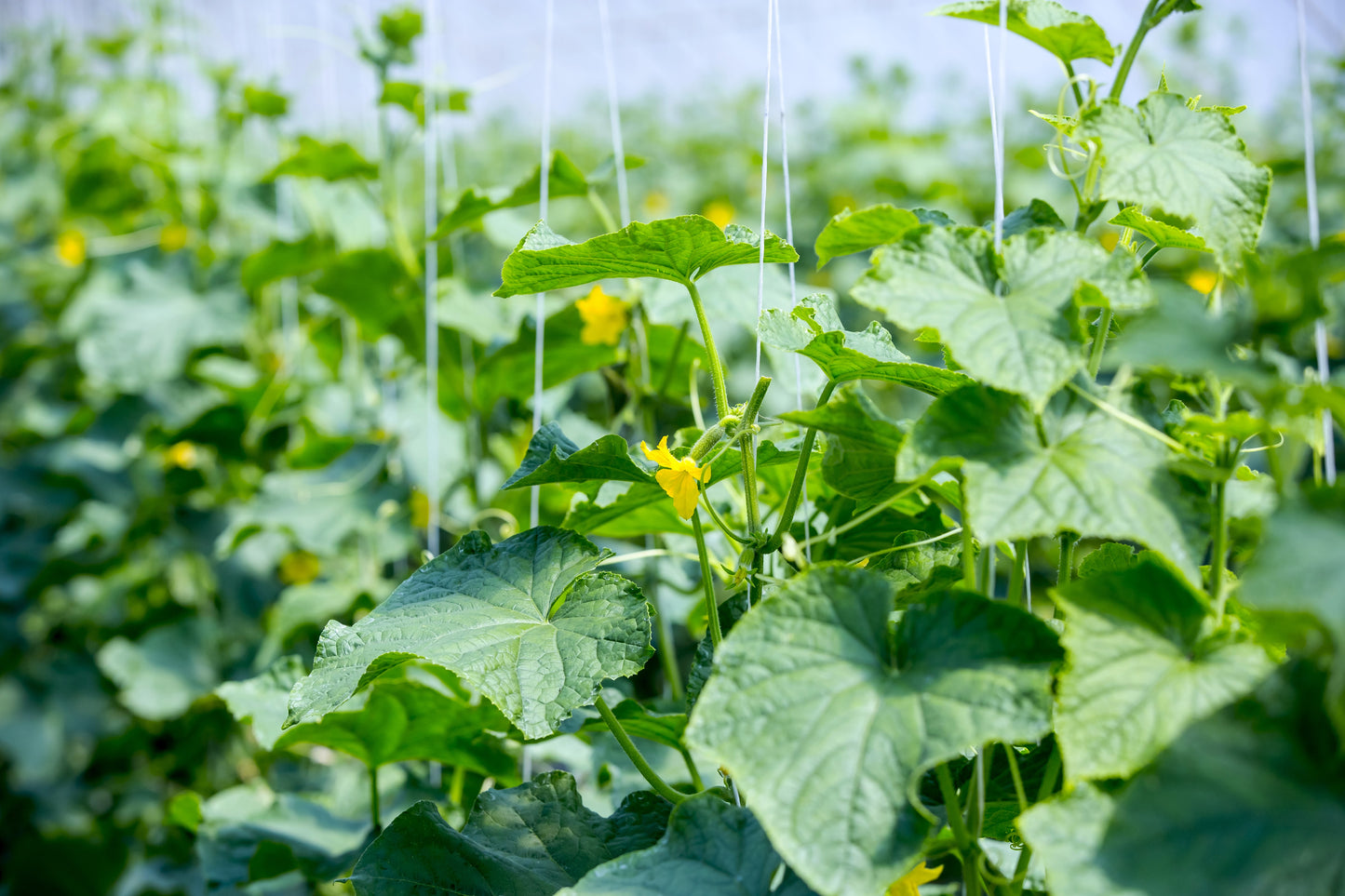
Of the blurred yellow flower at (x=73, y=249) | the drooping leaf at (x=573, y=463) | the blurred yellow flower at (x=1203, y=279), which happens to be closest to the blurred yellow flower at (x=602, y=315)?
the drooping leaf at (x=573, y=463)

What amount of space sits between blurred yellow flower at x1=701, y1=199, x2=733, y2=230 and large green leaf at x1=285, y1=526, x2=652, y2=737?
2364 mm

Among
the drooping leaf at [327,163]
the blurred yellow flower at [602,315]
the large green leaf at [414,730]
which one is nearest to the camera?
the large green leaf at [414,730]

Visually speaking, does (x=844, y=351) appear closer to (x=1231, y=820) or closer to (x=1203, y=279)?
(x=1231, y=820)

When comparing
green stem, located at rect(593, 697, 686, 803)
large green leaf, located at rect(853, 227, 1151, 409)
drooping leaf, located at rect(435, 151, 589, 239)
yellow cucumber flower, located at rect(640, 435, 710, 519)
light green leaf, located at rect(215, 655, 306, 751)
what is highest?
large green leaf, located at rect(853, 227, 1151, 409)

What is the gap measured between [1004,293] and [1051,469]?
12 cm

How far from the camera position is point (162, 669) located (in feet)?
6.88

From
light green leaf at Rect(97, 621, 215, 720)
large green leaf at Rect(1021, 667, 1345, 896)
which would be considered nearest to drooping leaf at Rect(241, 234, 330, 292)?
light green leaf at Rect(97, 621, 215, 720)

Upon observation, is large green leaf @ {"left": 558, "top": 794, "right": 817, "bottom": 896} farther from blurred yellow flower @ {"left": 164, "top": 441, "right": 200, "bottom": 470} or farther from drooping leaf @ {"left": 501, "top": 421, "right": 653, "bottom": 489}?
blurred yellow flower @ {"left": 164, "top": 441, "right": 200, "bottom": 470}

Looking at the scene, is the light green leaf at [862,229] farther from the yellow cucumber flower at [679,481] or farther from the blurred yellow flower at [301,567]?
the blurred yellow flower at [301,567]

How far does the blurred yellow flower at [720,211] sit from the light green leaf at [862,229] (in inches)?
94.3

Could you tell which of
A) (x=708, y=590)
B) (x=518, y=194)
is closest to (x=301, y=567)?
(x=518, y=194)

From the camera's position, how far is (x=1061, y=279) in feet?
2.03

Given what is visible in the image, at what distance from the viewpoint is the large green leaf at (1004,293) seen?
1.87ft

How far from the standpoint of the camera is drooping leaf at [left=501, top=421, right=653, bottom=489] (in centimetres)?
79
